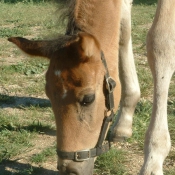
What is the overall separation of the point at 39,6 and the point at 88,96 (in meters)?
16.2

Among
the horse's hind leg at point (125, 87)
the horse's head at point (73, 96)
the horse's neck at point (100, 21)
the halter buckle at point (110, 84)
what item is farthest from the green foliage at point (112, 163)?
the horse's neck at point (100, 21)

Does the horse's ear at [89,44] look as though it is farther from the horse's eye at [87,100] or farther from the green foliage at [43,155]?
the green foliage at [43,155]

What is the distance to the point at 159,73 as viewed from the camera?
3574mm

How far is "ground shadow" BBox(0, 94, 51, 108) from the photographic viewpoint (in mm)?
5621

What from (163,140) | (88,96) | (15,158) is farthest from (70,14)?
(15,158)

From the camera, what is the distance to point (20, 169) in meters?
→ 3.98

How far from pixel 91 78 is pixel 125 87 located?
1476 mm

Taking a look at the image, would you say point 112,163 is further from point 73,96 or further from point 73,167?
point 73,96

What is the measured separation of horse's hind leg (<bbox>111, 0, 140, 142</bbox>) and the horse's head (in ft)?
4.24

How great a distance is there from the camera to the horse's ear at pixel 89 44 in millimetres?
3028

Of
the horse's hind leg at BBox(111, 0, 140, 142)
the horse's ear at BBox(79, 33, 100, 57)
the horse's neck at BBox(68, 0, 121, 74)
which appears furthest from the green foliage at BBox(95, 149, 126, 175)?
the horse's ear at BBox(79, 33, 100, 57)

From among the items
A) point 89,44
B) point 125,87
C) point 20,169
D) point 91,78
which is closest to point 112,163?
point 20,169

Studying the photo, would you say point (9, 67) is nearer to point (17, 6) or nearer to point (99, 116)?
point (99, 116)

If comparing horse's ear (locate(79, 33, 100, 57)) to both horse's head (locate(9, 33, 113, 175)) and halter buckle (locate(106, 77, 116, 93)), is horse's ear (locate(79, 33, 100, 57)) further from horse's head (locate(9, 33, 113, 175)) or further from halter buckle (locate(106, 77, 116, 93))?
halter buckle (locate(106, 77, 116, 93))
